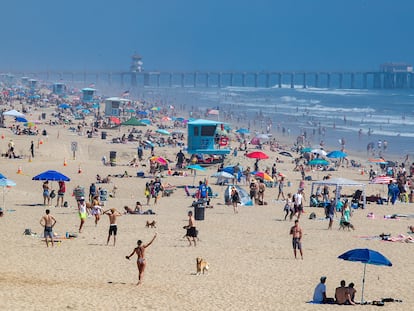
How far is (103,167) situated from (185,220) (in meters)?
10.3

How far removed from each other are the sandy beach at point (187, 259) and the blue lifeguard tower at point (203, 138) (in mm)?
5541

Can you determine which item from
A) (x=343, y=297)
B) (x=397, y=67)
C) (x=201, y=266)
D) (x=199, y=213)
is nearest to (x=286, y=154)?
(x=199, y=213)

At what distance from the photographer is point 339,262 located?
612 inches

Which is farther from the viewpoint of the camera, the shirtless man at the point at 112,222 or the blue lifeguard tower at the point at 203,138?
the blue lifeguard tower at the point at 203,138

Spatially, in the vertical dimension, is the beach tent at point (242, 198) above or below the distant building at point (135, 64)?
below

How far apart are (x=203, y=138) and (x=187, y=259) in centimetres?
1596

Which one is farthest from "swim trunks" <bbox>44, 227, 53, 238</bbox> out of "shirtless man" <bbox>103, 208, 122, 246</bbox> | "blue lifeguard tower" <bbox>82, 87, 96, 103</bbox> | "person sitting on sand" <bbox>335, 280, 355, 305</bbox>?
"blue lifeguard tower" <bbox>82, 87, 96, 103</bbox>

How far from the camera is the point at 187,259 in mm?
15242

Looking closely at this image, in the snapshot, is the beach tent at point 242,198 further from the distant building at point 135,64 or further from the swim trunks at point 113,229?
the distant building at point 135,64

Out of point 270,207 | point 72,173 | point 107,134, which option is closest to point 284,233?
point 270,207

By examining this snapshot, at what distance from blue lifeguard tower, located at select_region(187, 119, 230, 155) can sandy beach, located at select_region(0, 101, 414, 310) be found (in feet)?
18.2

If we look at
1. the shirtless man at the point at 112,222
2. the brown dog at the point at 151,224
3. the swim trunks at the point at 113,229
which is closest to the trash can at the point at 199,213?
the brown dog at the point at 151,224

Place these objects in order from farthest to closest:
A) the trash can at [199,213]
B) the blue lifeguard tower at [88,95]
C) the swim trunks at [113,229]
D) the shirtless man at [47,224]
Answer: the blue lifeguard tower at [88,95] → the trash can at [199,213] → the swim trunks at [113,229] → the shirtless man at [47,224]

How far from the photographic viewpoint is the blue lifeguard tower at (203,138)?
3088 cm
